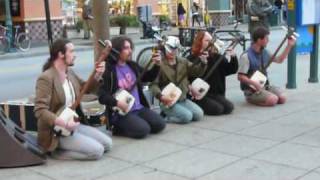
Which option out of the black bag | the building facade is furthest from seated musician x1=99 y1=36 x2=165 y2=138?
the building facade

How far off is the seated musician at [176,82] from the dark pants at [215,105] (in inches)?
9.8

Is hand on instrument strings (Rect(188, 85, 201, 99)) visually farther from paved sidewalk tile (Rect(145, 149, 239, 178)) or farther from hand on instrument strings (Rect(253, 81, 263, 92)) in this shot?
paved sidewalk tile (Rect(145, 149, 239, 178))

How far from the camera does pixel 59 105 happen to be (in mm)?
5773

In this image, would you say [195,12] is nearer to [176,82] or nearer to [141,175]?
[176,82]

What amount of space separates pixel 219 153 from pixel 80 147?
4.51 feet

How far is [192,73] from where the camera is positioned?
7637 millimetres

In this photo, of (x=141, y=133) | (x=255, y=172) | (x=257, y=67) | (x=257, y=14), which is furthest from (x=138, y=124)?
(x=257, y=14)

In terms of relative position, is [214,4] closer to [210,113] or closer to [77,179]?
[210,113]

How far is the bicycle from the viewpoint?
841 inches

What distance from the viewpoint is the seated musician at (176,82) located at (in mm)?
7219

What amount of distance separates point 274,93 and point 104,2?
8.93ft

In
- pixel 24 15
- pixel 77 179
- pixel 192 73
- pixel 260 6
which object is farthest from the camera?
pixel 24 15

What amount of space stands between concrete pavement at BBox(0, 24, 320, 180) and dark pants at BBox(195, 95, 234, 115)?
93mm

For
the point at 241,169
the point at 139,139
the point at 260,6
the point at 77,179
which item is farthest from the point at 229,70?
the point at 260,6
